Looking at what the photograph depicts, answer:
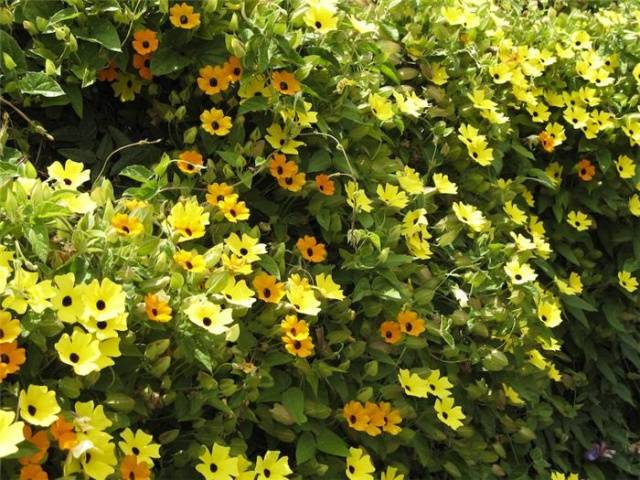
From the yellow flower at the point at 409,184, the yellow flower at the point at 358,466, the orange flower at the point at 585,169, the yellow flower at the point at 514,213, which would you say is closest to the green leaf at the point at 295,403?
the yellow flower at the point at 358,466

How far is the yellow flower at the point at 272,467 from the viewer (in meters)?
1.63

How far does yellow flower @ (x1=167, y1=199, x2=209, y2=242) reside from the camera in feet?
5.35

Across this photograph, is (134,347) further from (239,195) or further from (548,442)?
(548,442)

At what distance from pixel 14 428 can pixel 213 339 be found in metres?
0.41

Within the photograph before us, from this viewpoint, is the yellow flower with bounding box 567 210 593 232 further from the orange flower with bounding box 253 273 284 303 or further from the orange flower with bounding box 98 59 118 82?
the orange flower with bounding box 98 59 118 82

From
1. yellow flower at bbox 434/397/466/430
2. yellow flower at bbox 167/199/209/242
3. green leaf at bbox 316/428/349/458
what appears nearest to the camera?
yellow flower at bbox 167/199/209/242

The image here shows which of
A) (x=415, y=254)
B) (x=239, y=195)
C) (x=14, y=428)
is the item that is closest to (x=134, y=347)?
(x=14, y=428)

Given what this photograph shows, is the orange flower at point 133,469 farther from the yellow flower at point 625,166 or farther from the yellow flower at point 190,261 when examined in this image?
the yellow flower at point 625,166

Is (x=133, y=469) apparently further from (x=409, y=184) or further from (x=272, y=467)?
(x=409, y=184)

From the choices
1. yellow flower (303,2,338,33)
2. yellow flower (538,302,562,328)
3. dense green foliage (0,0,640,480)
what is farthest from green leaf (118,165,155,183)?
yellow flower (538,302,562,328)

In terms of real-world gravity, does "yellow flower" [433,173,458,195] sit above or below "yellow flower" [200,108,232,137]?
below

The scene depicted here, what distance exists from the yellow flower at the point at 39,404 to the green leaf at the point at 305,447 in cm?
58

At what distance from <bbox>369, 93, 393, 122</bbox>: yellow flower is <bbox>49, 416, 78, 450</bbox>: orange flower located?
1109 millimetres

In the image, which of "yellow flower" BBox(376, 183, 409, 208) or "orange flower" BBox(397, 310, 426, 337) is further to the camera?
"yellow flower" BBox(376, 183, 409, 208)
